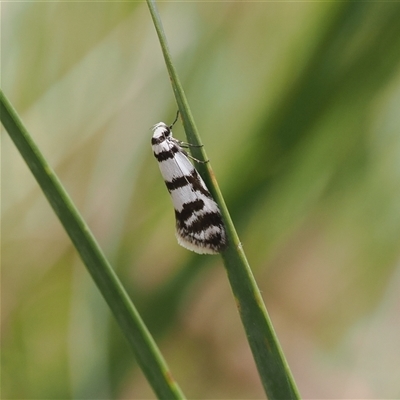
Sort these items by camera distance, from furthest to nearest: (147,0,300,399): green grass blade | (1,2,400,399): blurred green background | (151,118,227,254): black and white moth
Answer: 1. (1,2,400,399): blurred green background
2. (151,118,227,254): black and white moth
3. (147,0,300,399): green grass blade

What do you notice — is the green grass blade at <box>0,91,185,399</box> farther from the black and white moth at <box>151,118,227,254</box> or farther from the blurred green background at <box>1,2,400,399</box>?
the blurred green background at <box>1,2,400,399</box>

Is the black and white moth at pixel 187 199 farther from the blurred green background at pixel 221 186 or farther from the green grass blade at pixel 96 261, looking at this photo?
the blurred green background at pixel 221 186

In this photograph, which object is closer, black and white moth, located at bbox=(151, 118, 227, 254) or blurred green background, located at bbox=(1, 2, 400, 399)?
black and white moth, located at bbox=(151, 118, 227, 254)

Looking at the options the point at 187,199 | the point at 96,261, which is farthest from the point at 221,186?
the point at 96,261

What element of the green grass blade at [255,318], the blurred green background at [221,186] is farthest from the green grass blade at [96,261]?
the blurred green background at [221,186]

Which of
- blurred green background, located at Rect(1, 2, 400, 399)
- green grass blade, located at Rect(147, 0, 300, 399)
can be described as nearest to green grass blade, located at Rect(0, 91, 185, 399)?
green grass blade, located at Rect(147, 0, 300, 399)

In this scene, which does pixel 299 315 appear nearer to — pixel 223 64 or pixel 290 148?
pixel 290 148
